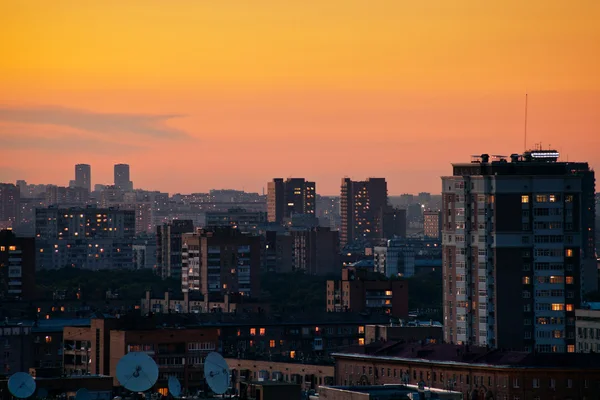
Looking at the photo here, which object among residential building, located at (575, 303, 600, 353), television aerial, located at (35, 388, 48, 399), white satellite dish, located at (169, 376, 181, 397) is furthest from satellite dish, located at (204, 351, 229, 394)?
residential building, located at (575, 303, 600, 353)

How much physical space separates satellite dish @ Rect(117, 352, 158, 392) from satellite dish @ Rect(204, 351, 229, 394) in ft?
9.07

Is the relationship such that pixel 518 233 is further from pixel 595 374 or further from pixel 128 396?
pixel 128 396

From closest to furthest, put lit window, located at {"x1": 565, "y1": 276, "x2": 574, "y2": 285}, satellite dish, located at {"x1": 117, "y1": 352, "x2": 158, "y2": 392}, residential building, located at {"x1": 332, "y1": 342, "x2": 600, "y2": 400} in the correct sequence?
1. satellite dish, located at {"x1": 117, "y1": 352, "x2": 158, "y2": 392}
2. residential building, located at {"x1": 332, "y1": 342, "x2": 600, "y2": 400}
3. lit window, located at {"x1": 565, "y1": 276, "x2": 574, "y2": 285}

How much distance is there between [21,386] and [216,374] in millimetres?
10342

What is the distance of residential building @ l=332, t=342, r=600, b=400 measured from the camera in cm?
12219

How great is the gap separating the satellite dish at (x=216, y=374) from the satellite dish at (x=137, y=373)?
9.07 feet

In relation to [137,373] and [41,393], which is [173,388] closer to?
[137,373]

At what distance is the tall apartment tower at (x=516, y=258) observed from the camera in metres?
155

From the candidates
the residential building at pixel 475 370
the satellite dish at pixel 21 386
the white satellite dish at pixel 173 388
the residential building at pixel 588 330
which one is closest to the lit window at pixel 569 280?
the residential building at pixel 588 330

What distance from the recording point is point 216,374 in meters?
107

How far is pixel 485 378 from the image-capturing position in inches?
4951

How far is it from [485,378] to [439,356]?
7.39 metres

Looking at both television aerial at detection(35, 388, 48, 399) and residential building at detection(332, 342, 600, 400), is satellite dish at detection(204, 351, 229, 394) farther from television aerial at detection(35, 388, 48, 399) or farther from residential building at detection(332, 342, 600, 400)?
residential building at detection(332, 342, 600, 400)

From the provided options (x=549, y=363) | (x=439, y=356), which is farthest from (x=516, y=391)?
(x=439, y=356)
